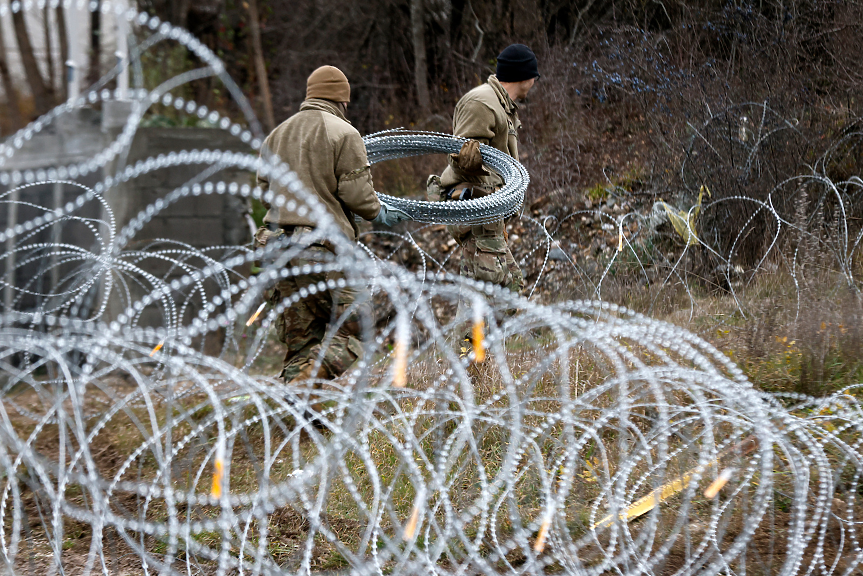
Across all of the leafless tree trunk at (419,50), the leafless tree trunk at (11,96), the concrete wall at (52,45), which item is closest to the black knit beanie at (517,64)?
the concrete wall at (52,45)

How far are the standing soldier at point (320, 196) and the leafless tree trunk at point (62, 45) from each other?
577cm

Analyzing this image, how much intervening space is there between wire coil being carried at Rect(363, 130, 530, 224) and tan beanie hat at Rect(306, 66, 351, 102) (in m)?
0.68

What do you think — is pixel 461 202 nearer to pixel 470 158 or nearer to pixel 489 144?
pixel 470 158

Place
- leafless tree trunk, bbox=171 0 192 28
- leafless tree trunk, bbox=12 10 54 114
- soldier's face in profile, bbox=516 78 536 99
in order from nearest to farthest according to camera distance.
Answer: soldier's face in profile, bbox=516 78 536 99, leafless tree trunk, bbox=12 10 54 114, leafless tree trunk, bbox=171 0 192 28

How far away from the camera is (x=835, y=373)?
162 inches

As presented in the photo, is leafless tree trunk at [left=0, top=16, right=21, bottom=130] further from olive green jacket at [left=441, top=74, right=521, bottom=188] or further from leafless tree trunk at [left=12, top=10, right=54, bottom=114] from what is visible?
olive green jacket at [left=441, top=74, right=521, bottom=188]

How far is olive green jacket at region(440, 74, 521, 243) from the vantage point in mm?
4785

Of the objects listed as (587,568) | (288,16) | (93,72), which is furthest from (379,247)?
(288,16)

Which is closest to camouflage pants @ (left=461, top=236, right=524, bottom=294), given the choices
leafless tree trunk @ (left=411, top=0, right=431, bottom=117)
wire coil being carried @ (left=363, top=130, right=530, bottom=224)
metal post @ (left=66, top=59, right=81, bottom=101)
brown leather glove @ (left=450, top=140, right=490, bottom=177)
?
wire coil being carried @ (left=363, top=130, right=530, bottom=224)

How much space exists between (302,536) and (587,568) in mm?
1178

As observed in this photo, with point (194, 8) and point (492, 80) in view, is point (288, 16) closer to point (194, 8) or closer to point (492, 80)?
point (194, 8)

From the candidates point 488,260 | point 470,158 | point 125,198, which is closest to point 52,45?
point 125,198

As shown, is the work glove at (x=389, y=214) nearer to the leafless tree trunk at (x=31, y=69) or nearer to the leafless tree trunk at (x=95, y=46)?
the leafless tree trunk at (x=31, y=69)

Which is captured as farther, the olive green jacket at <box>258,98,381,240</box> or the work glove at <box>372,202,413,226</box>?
the work glove at <box>372,202,413,226</box>
